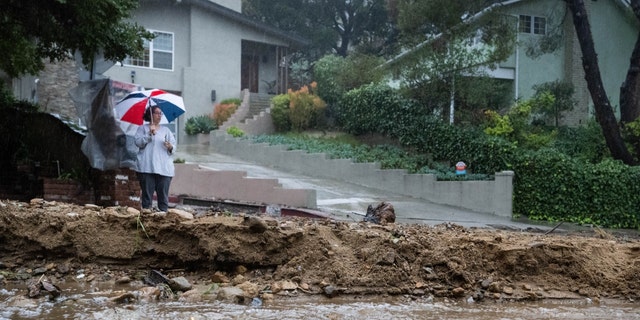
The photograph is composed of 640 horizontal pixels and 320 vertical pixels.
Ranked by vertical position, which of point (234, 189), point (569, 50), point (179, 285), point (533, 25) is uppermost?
point (533, 25)

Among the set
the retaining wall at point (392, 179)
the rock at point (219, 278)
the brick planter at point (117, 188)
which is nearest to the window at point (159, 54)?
the retaining wall at point (392, 179)

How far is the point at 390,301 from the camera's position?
6.48 meters

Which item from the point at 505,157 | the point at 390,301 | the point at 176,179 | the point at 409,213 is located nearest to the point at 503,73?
the point at 505,157

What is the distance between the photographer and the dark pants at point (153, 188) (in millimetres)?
9445

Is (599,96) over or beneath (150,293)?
over

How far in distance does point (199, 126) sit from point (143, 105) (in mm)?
15589

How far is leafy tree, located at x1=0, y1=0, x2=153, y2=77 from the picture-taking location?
32.3ft

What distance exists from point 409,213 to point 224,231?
8.86 m

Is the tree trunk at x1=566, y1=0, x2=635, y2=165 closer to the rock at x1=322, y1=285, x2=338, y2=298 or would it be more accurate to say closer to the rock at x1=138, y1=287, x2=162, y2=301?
the rock at x1=322, y1=285, x2=338, y2=298

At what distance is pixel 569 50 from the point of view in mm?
26109

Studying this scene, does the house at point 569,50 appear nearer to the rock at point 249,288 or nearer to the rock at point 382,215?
the rock at point 382,215

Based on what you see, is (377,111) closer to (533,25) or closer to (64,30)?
(533,25)

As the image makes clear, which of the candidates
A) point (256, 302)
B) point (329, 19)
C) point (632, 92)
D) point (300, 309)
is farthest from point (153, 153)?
point (329, 19)

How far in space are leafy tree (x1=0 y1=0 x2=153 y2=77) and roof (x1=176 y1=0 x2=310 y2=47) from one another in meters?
15.7
